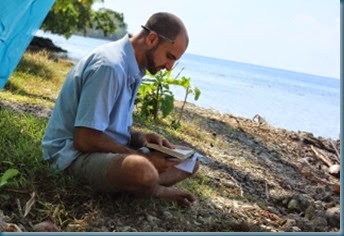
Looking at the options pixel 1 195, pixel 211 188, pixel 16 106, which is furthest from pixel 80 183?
pixel 16 106

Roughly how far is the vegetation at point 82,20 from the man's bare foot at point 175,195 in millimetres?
13303

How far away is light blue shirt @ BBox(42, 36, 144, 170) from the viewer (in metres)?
2.61

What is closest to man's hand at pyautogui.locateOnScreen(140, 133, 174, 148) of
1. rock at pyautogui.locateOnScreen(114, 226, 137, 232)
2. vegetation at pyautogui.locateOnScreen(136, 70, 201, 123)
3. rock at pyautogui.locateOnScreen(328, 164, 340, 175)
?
rock at pyautogui.locateOnScreen(114, 226, 137, 232)

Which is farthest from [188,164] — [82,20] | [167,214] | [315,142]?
[82,20]

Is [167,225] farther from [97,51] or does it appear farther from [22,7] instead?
[22,7]

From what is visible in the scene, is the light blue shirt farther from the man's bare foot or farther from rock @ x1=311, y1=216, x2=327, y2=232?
rock @ x1=311, y1=216, x2=327, y2=232

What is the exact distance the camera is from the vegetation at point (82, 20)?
16.5 m

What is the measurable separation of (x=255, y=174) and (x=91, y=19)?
1521 cm

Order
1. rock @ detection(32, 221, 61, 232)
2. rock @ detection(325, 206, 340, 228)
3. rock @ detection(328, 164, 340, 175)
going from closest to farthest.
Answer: rock @ detection(32, 221, 61, 232)
rock @ detection(325, 206, 340, 228)
rock @ detection(328, 164, 340, 175)

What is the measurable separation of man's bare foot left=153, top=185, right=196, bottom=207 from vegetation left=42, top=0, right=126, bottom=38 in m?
13.3

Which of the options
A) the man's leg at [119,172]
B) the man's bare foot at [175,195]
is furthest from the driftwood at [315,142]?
the man's leg at [119,172]

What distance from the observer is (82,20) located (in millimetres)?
18359

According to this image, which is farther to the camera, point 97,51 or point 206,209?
point 206,209

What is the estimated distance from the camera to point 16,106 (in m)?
4.86
